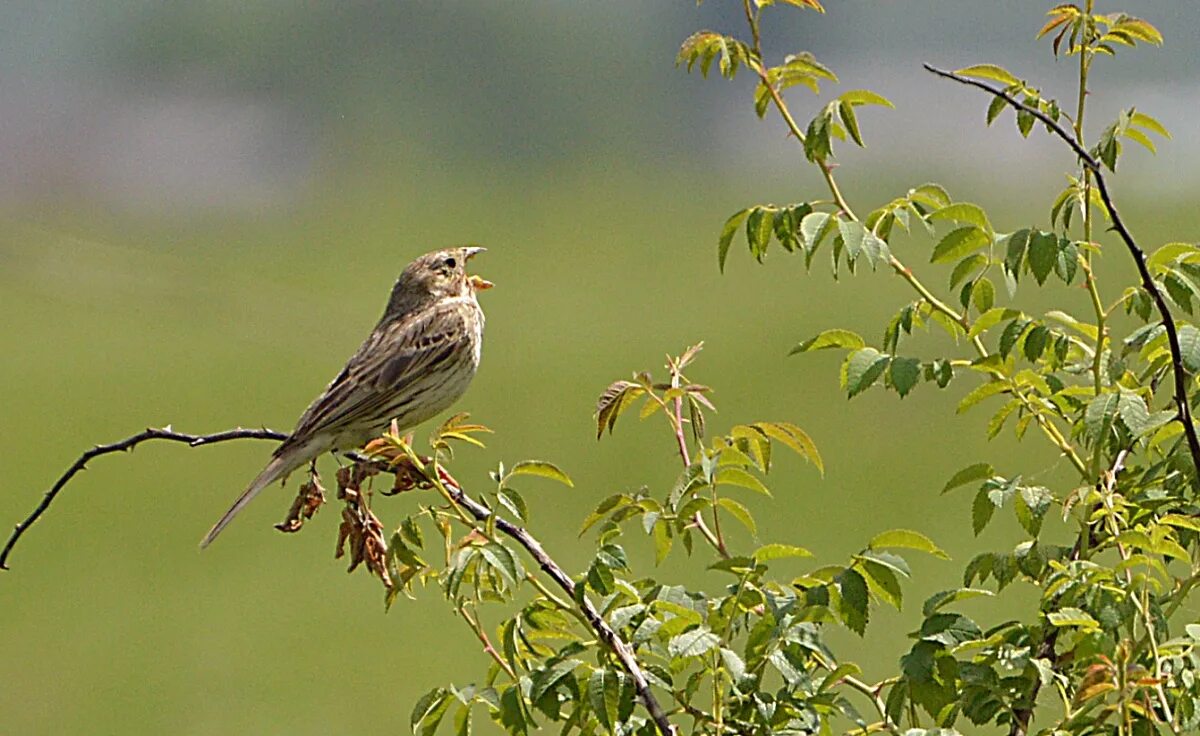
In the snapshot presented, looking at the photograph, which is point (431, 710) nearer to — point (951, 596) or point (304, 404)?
point (951, 596)

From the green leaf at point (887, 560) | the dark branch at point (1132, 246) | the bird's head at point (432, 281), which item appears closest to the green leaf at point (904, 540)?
the green leaf at point (887, 560)

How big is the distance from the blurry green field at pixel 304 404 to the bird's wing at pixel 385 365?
10686mm

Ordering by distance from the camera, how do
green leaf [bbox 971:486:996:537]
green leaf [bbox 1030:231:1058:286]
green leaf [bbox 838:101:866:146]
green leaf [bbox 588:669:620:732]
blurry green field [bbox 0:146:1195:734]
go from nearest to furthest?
1. green leaf [bbox 588:669:620:732]
2. green leaf [bbox 1030:231:1058:286]
3. green leaf [bbox 971:486:996:537]
4. green leaf [bbox 838:101:866:146]
5. blurry green field [bbox 0:146:1195:734]

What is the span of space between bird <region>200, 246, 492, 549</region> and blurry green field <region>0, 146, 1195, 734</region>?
33.9 ft

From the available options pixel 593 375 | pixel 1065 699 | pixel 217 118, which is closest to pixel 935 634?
pixel 1065 699

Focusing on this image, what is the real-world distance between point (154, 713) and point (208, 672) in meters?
1.40

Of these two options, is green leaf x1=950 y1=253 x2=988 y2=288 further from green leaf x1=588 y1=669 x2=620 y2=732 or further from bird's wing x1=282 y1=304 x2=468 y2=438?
bird's wing x1=282 y1=304 x2=468 y2=438

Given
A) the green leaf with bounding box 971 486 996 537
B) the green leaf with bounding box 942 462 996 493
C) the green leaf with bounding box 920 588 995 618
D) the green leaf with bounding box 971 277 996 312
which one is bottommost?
the green leaf with bounding box 920 588 995 618

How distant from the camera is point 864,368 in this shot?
2.91m

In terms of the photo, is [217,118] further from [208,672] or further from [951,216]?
[951,216]

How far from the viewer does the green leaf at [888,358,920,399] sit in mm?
2844

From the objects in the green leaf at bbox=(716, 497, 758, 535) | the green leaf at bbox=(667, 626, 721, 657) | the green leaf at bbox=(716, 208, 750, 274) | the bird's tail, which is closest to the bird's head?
the bird's tail

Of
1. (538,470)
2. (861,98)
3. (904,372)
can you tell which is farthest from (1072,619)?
(861,98)

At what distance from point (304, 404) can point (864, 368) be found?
26477 mm
